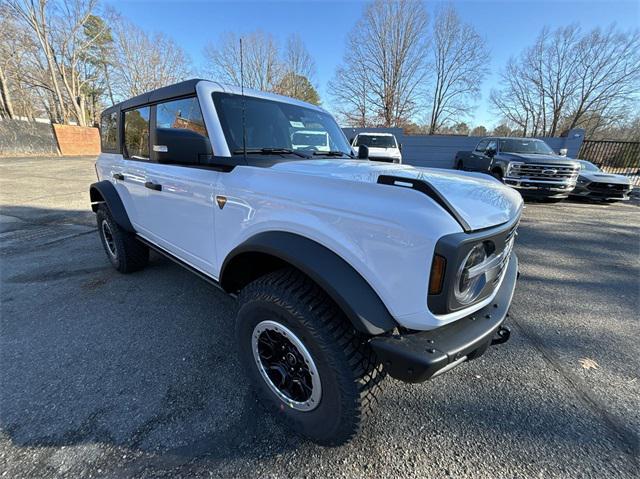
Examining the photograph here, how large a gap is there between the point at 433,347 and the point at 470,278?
342 millimetres

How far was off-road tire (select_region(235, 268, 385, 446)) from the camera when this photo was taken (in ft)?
4.58

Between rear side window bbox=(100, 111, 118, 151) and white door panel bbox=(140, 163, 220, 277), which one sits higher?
rear side window bbox=(100, 111, 118, 151)

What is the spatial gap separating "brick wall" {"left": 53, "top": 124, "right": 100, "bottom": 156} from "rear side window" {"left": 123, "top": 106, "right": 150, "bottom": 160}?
2362 centimetres

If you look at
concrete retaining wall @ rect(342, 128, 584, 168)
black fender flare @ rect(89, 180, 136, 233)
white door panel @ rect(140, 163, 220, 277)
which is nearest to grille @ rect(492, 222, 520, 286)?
white door panel @ rect(140, 163, 220, 277)

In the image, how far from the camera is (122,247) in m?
3.57

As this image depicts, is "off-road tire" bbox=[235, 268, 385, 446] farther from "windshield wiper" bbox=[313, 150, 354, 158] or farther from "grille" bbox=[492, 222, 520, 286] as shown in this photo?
"windshield wiper" bbox=[313, 150, 354, 158]

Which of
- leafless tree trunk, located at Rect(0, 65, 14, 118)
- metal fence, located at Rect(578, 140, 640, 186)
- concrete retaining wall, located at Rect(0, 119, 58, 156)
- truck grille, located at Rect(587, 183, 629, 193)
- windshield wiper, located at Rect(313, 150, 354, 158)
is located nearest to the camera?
windshield wiper, located at Rect(313, 150, 354, 158)

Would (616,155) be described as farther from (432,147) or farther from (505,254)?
(505,254)

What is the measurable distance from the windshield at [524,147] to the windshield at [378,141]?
4.09 m

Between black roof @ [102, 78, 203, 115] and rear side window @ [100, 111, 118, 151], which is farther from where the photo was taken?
rear side window @ [100, 111, 118, 151]

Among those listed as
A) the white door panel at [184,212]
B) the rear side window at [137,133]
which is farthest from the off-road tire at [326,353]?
the rear side window at [137,133]

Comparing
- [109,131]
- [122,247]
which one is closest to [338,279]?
[122,247]

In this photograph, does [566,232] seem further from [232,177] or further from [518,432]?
[232,177]

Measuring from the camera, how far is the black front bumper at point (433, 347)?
46.1 inches
